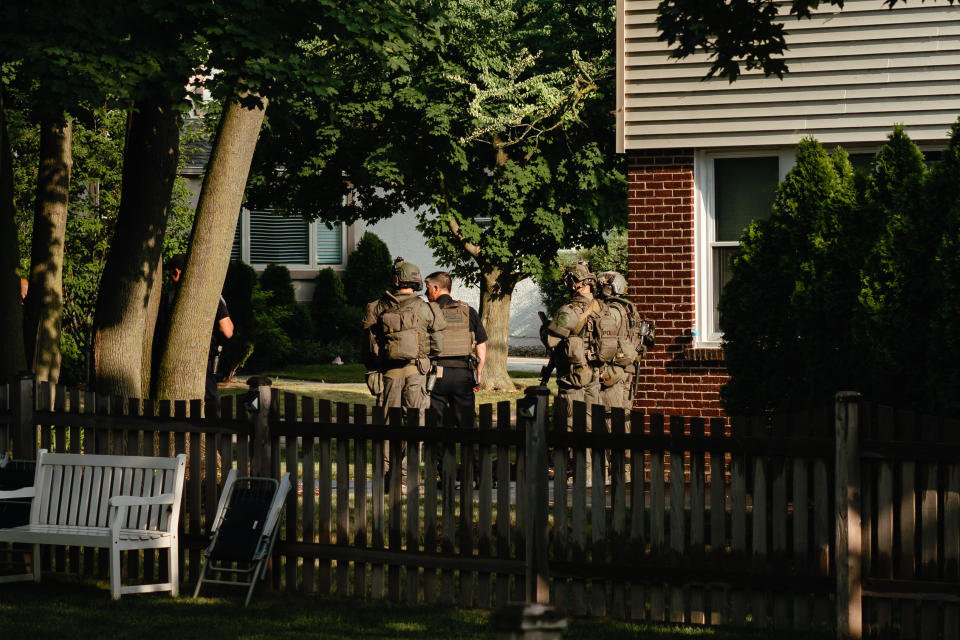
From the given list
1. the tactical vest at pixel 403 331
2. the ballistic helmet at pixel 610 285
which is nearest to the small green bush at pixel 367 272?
the ballistic helmet at pixel 610 285

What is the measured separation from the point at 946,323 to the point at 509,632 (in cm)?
584

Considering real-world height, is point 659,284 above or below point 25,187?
below

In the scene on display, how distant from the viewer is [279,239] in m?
34.2

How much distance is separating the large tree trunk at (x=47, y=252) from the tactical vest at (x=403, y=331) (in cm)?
545

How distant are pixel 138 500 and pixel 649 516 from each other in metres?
2.97

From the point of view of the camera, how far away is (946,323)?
805 cm

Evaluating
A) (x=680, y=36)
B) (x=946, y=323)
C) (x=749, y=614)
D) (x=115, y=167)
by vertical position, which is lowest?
(x=749, y=614)

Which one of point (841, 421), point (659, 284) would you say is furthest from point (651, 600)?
point (659, 284)

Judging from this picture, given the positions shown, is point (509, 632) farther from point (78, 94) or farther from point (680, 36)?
point (78, 94)

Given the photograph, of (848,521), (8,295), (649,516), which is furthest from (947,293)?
(8,295)

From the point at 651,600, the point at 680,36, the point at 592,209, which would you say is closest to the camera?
the point at 651,600

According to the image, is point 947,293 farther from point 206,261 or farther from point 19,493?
point 206,261

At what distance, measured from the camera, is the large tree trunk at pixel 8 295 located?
13742 mm

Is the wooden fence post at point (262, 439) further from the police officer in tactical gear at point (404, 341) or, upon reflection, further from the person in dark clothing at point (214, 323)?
the person in dark clothing at point (214, 323)
